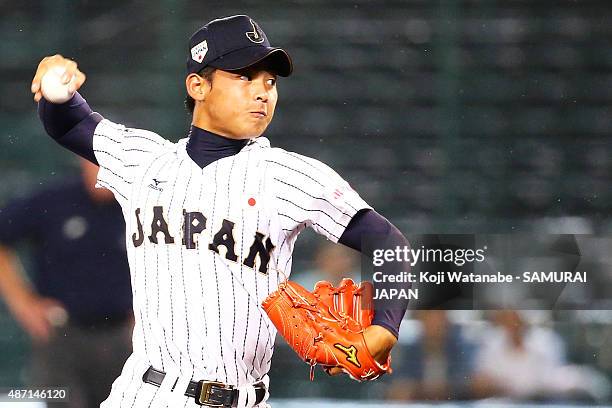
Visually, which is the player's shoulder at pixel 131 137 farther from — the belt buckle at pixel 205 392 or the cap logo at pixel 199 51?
the belt buckle at pixel 205 392

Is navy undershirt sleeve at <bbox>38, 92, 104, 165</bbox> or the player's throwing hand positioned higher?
the player's throwing hand

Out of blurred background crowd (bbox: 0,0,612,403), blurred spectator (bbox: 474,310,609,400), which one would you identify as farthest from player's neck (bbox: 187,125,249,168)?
blurred spectator (bbox: 474,310,609,400)

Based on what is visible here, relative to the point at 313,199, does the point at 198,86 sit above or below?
above

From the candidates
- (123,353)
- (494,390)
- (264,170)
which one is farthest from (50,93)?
(494,390)

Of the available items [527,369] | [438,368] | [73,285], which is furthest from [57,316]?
[527,369]

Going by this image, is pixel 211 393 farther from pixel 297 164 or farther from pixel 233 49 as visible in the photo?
pixel 233 49

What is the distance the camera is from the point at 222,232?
2105 millimetres

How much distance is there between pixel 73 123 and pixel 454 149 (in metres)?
1.51

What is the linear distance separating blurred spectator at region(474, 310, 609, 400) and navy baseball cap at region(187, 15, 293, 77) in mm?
1571

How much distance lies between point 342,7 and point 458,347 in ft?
3.51

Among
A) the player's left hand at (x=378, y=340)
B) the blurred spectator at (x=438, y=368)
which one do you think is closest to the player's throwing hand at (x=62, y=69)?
the player's left hand at (x=378, y=340)

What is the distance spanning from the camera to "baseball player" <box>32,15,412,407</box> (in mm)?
2094

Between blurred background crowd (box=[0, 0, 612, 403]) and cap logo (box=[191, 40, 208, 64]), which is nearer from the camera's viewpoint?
cap logo (box=[191, 40, 208, 64])

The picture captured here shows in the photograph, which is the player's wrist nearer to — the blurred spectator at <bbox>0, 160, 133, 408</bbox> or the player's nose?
the player's nose
